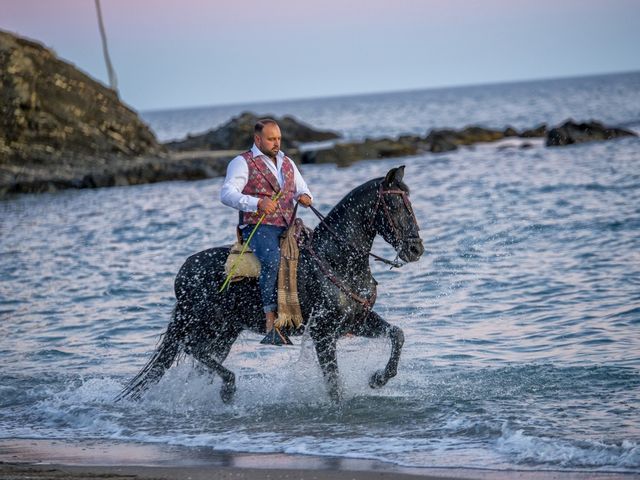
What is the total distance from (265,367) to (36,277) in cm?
878

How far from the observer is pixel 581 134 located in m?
47.9

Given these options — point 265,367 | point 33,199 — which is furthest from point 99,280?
point 33,199

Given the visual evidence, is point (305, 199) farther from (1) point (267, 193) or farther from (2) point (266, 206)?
(2) point (266, 206)

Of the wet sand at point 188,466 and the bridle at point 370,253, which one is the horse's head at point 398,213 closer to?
the bridle at point 370,253

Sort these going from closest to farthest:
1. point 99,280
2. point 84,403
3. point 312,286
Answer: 1. point 312,286
2. point 84,403
3. point 99,280

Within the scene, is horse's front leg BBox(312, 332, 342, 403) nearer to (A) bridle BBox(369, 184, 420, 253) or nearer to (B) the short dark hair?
(A) bridle BBox(369, 184, 420, 253)

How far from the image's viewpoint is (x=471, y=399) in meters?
9.43

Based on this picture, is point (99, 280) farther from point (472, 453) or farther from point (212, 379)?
point (472, 453)

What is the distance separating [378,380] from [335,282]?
1067 millimetres

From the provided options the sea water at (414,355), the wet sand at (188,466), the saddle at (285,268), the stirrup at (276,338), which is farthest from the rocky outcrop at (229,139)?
the wet sand at (188,466)

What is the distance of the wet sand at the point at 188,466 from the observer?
23.4 ft

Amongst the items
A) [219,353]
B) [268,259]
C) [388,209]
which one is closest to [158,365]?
[219,353]

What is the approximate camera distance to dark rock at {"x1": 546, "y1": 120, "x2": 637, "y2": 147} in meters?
47.3

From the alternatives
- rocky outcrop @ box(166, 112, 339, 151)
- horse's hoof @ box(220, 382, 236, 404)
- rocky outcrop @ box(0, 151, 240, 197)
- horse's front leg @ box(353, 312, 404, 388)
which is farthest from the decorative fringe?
rocky outcrop @ box(166, 112, 339, 151)
